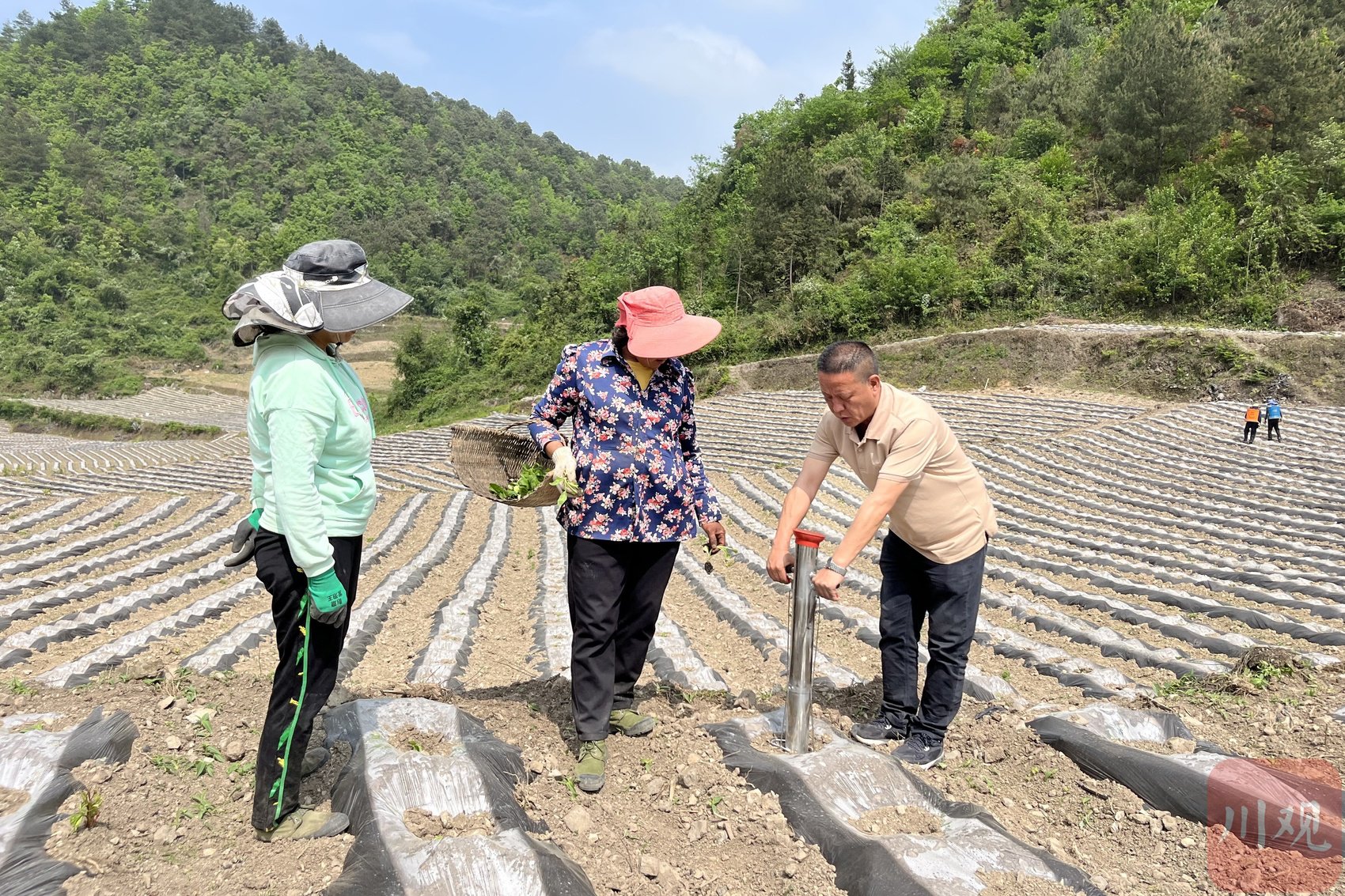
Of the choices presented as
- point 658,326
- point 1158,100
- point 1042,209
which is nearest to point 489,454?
point 658,326

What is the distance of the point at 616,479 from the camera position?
2131 mm

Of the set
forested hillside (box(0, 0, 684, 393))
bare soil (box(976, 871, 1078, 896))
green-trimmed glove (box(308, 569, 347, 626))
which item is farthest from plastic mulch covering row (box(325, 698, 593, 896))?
forested hillside (box(0, 0, 684, 393))

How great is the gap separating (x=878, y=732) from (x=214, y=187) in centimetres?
7667

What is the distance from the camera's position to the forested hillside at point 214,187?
151 feet

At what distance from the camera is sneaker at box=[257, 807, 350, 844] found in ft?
5.82

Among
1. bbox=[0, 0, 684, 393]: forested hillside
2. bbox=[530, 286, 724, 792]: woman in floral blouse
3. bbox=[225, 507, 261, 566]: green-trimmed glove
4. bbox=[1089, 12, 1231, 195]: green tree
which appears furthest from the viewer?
bbox=[0, 0, 684, 393]: forested hillside

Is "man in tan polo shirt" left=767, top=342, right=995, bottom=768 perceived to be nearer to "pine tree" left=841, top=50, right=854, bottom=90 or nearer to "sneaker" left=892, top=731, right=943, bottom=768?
"sneaker" left=892, top=731, right=943, bottom=768

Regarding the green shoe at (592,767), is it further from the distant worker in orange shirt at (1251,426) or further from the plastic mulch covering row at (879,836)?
the distant worker in orange shirt at (1251,426)

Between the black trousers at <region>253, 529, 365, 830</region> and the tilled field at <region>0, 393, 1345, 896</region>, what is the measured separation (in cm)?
14

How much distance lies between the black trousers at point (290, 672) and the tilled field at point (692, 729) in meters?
0.14

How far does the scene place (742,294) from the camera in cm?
2817

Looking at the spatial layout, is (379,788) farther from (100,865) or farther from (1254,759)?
(1254,759)

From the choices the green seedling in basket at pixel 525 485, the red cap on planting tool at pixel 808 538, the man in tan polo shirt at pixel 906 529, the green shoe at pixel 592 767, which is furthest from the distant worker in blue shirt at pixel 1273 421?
the green shoe at pixel 592 767

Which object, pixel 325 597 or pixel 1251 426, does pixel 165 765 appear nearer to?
pixel 325 597
